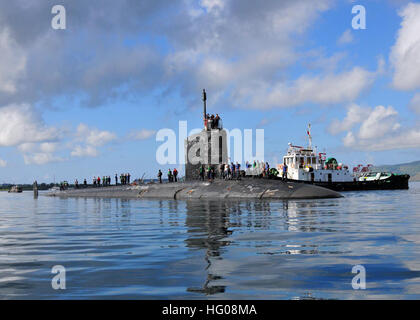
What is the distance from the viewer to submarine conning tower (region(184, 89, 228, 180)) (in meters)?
34.4

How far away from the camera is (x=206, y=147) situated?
35562 millimetres

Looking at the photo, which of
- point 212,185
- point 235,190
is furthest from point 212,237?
point 212,185

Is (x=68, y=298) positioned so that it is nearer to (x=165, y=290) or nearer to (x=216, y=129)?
(x=165, y=290)

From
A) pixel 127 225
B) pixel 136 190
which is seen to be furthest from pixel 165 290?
pixel 136 190

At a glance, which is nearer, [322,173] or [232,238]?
Result: [232,238]

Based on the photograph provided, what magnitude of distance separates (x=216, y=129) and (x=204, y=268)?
27.2 metres

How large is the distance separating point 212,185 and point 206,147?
4005mm

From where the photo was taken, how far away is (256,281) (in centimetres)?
637
